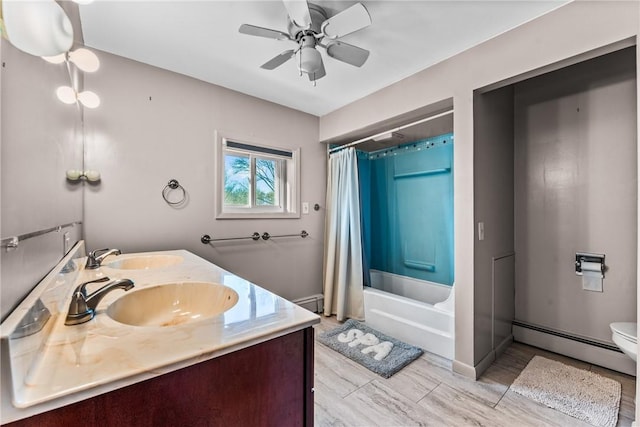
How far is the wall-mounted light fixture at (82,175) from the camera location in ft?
4.39

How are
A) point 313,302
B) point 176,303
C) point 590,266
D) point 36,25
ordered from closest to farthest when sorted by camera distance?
point 36,25
point 176,303
point 590,266
point 313,302

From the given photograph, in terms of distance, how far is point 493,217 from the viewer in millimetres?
2066

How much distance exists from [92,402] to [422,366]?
2037 millimetres

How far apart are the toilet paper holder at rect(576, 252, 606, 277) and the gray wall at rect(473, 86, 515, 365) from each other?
1.36 ft

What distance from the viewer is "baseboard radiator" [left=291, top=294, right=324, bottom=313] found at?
2982 mm

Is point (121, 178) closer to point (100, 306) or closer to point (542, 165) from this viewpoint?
point (100, 306)

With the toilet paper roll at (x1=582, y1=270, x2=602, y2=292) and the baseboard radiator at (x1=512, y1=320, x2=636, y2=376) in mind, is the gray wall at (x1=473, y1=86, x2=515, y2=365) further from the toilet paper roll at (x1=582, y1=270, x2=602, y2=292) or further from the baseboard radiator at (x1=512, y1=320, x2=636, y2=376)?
the toilet paper roll at (x1=582, y1=270, x2=602, y2=292)

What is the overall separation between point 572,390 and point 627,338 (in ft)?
1.46

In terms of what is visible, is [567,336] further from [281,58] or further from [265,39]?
[265,39]

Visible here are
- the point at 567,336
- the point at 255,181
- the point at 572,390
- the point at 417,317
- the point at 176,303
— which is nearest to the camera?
the point at 176,303

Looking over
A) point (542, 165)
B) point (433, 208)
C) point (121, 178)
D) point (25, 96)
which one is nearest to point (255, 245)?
point (121, 178)

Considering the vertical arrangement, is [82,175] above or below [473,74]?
below

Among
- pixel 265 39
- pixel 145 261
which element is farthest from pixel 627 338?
pixel 145 261

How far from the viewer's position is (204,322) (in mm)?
717
